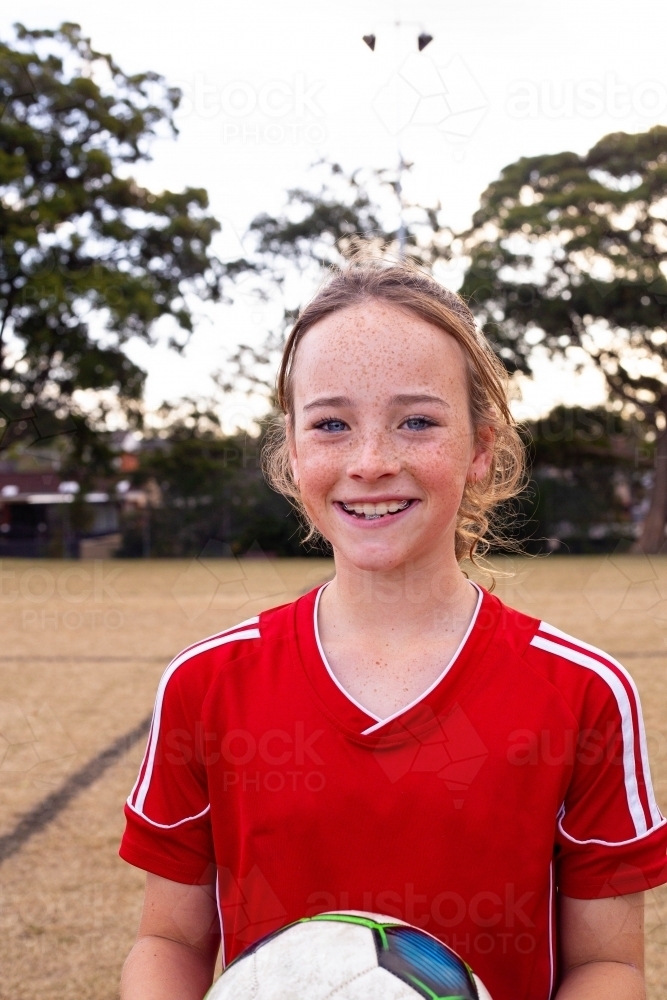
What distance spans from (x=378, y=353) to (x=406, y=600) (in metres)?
0.33

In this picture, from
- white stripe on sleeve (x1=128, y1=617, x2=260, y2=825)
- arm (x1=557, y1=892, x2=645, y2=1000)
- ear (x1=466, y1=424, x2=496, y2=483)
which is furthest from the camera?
ear (x1=466, y1=424, x2=496, y2=483)

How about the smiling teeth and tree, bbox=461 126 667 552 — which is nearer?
the smiling teeth

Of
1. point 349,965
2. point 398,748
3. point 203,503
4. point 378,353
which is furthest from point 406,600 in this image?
point 203,503

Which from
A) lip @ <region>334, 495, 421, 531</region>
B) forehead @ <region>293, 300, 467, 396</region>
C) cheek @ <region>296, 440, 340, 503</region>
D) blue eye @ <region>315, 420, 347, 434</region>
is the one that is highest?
forehead @ <region>293, 300, 467, 396</region>

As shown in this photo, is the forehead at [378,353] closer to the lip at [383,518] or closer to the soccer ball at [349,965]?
the lip at [383,518]

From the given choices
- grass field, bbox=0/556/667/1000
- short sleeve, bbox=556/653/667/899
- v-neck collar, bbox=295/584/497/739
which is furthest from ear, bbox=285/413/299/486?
grass field, bbox=0/556/667/1000

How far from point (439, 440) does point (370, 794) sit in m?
0.45

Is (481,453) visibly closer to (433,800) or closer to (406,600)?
(406,600)

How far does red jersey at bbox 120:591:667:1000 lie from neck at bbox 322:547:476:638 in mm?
69

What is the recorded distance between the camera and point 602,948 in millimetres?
1164

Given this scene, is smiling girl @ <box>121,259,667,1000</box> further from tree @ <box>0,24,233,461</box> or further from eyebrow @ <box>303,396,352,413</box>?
tree @ <box>0,24,233,461</box>

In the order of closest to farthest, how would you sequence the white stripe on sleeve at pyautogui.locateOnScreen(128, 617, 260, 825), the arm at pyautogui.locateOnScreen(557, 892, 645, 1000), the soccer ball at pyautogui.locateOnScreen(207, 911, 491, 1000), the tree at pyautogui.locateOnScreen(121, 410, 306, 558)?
the soccer ball at pyautogui.locateOnScreen(207, 911, 491, 1000), the arm at pyautogui.locateOnScreen(557, 892, 645, 1000), the white stripe on sleeve at pyautogui.locateOnScreen(128, 617, 260, 825), the tree at pyautogui.locateOnScreen(121, 410, 306, 558)

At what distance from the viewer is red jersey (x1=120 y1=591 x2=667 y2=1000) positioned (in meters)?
1.14

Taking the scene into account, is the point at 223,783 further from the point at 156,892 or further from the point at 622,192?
the point at 622,192
